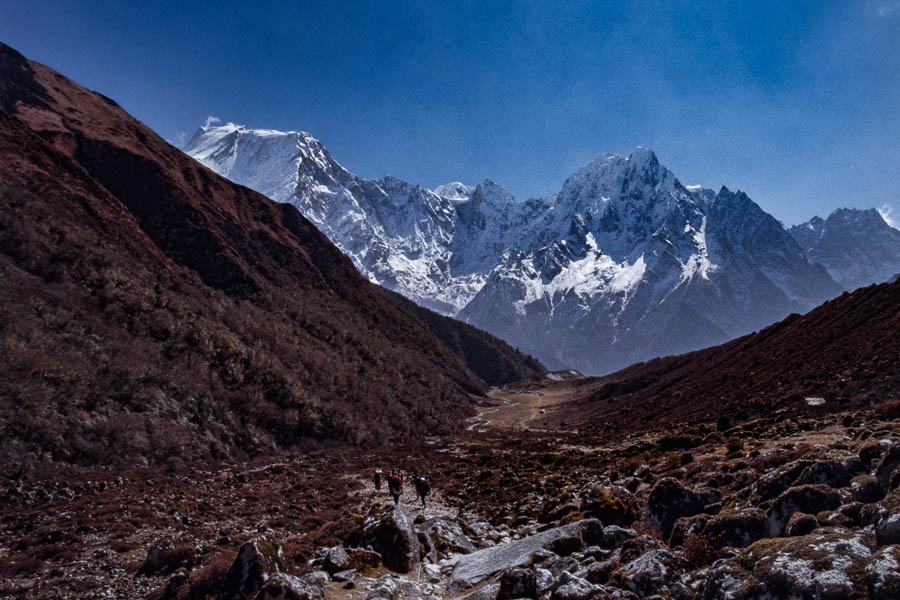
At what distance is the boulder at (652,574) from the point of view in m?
7.39

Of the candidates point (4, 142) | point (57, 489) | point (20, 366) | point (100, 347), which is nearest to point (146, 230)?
point (4, 142)

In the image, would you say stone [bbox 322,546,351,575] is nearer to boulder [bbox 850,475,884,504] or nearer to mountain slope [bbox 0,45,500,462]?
boulder [bbox 850,475,884,504]

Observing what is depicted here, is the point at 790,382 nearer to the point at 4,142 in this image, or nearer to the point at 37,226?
the point at 37,226

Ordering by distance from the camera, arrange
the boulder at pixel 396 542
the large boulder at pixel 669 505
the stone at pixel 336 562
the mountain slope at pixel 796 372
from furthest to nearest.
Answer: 1. the mountain slope at pixel 796 372
2. the boulder at pixel 396 542
3. the stone at pixel 336 562
4. the large boulder at pixel 669 505

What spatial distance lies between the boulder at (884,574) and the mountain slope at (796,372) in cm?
2897

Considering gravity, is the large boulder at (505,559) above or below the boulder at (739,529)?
below

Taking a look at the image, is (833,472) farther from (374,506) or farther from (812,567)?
(374,506)

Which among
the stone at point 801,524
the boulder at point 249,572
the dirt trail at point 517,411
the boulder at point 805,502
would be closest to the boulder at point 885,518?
the stone at point 801,524

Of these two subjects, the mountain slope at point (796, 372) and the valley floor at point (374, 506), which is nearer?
the valley floor at point (374, 506)

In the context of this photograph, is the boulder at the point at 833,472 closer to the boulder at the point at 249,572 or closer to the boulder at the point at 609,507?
the boulder at the point at 609,507

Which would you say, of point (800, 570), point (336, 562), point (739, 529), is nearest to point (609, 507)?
point (739, 529)

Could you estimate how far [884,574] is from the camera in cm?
486

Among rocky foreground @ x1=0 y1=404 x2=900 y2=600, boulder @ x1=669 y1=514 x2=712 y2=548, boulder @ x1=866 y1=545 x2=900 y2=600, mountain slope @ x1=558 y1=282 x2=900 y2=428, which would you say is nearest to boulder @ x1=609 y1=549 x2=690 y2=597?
rocky foreground @ x1=0 y1=404 x2=900 y2=600

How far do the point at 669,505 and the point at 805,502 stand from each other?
15.1ft
